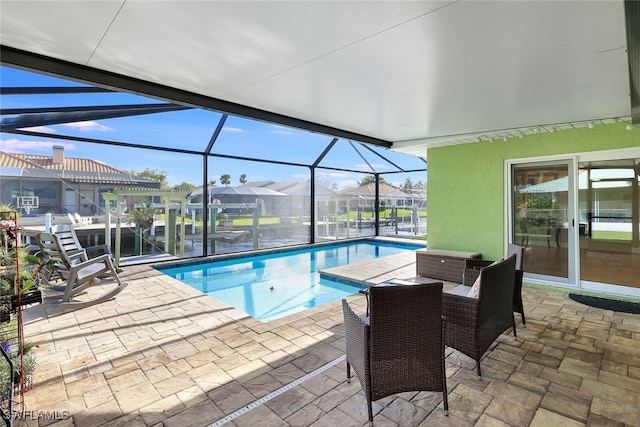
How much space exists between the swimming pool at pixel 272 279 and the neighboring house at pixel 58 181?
2239 millimetres

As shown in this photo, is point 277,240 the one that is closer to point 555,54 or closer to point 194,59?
point 194,59

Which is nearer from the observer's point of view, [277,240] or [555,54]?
[555,54]

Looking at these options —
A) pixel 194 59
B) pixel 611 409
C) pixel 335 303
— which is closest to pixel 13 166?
pixel 194 59

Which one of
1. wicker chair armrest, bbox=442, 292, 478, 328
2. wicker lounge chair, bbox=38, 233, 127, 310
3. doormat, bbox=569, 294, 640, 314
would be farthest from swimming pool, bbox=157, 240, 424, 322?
doormat, bbox=569, 294, 640, 314

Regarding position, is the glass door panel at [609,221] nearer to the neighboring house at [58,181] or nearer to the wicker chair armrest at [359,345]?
the wicker chair armrest at [359,345]

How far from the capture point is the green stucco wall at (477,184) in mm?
5336

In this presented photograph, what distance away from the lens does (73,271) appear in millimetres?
4500

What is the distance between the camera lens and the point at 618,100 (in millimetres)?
3865

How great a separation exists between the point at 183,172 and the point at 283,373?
677 cm

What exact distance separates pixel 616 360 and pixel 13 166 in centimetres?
932

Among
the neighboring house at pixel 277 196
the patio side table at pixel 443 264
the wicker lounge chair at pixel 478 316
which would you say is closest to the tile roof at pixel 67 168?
the neighboring house at pixel 277 196

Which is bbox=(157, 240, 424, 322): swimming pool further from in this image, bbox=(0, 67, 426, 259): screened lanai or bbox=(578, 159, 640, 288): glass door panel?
bbox=(578, 159, 640, 288): glass door panel

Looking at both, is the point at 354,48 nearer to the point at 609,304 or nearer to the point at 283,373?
the point at 283,373

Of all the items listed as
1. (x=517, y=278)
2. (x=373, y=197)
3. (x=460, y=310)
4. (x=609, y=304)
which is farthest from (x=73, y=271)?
(x=373, y=197)
